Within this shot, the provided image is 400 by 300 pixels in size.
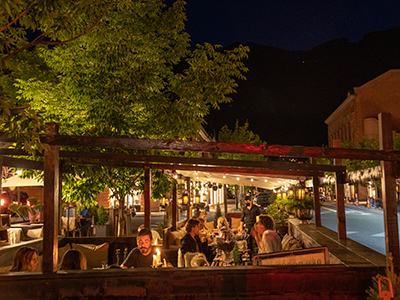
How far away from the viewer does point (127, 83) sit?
9.24m

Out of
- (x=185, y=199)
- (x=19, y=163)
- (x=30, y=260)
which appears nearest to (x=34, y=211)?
(x=185, y=199)

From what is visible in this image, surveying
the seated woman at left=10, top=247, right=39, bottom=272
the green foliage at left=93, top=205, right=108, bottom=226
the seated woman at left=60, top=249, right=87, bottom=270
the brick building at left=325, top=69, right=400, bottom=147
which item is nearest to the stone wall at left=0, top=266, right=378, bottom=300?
the seated woman at left=10, top=247, right=39, bottom=272

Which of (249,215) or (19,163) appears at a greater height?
(19,163)

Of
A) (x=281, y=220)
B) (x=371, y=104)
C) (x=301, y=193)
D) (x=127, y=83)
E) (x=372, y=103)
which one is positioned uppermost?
(x=372, y=103)

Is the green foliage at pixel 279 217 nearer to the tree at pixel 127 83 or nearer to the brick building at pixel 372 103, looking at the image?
the tree at pixel 127 83

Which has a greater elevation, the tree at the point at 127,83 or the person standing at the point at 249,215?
the tree at the point at 127,83

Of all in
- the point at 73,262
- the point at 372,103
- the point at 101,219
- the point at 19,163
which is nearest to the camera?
the point at 73,262

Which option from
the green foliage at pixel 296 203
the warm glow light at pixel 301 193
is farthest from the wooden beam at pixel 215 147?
the green foliage at pixel 296 203

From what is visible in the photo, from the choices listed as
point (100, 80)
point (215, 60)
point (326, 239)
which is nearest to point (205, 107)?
point (215, 60)

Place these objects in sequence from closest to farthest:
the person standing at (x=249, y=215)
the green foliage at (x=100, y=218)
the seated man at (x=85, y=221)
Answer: the person standing at (x=249, y=215) < the seated man at (x=85, y=221) < the green foliage at (x=100, y=218)

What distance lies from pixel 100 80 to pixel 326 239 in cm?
672

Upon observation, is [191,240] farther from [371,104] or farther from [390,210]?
[371,104]

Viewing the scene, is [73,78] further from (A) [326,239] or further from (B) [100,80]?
(A) [326,239]

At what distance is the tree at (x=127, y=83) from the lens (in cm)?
916
